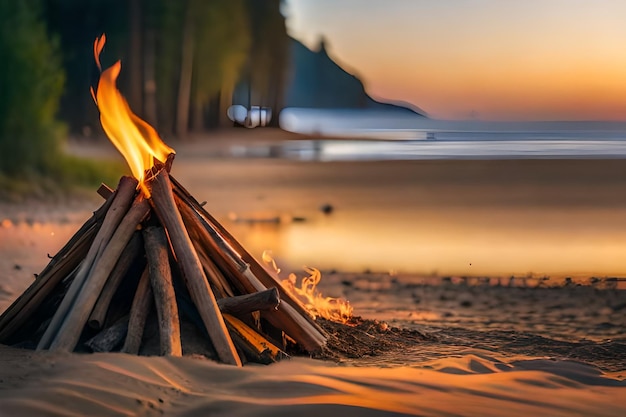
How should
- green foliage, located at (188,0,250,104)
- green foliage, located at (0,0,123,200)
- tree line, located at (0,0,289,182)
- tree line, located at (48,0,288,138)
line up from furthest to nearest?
green foliage, located at (188,0,250,104), tree line, located at (48,0,288,138), tree line, located at (0,0,289,182), green foliage, located at (0,0,123,200)

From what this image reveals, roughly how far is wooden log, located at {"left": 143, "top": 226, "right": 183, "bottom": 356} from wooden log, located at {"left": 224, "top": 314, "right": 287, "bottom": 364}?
1.10ft

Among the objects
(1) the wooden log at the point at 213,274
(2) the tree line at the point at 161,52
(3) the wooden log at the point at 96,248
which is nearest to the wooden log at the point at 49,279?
(3) the wooden log at the point at 96,248

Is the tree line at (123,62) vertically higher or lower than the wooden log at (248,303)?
higher

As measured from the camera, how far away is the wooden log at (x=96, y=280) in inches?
197

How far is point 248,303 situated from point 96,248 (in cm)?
94

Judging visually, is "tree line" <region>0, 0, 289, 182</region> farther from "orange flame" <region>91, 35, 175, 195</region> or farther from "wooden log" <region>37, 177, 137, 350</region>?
"wooden log" <region>37, 177, 137, 350</region>

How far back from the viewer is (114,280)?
17.5ft

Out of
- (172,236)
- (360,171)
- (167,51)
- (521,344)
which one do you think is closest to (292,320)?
(172,236)

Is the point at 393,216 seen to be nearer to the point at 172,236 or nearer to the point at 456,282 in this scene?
the point at 456,282

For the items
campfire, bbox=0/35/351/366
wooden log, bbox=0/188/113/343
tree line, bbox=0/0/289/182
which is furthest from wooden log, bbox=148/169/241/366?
tree line, bbox=0/0/289/182

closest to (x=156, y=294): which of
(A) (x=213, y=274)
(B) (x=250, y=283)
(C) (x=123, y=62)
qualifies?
(A) (x=213, y=274)

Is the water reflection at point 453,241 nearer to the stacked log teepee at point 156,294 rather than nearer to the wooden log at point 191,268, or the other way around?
the stacked log teepee at point 156,294

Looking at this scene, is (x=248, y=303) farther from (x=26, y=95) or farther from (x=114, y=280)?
(x=26, y=95)

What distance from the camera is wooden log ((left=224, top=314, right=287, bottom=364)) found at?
5.16 meters
